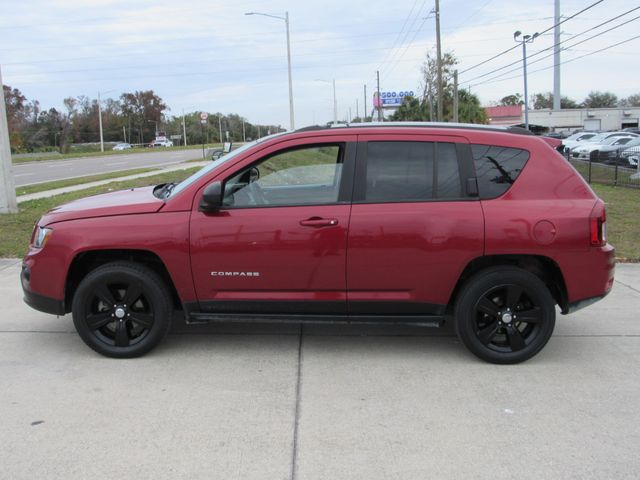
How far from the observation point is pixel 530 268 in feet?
14.4

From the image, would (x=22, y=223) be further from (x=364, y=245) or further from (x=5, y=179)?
(x=364, y=245)

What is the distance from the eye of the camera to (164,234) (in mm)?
4223

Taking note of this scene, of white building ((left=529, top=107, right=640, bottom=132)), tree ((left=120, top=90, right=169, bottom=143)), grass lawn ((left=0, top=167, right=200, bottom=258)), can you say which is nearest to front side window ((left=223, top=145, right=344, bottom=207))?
grass lawn ((left=0, top=167, right=200, bottom=258))

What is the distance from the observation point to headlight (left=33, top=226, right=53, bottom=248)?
4367mm

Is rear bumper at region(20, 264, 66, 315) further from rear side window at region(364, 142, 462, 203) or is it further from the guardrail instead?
the guardrail

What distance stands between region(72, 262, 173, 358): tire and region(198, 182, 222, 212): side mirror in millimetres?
697

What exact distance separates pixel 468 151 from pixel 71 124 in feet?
332

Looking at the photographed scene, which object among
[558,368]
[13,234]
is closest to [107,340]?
[558,368]

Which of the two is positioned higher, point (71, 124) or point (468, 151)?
point (71, 124)

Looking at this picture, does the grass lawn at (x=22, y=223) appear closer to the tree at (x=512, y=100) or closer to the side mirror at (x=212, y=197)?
the side mirror at (x=212, y=197)

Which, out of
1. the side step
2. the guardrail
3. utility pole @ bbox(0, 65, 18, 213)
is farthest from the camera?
the guardrail

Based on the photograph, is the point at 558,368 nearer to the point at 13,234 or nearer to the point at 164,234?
the point at 164,234

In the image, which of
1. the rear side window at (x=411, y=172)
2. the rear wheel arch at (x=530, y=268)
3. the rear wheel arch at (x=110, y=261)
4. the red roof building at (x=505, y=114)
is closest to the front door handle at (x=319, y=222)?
the rear side window at (x=411, y=172)

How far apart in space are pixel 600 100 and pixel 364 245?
454ft
